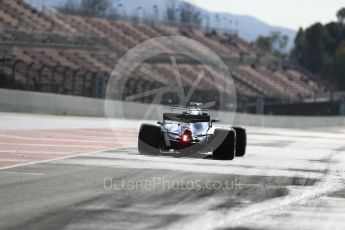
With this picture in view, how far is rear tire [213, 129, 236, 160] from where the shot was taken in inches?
650

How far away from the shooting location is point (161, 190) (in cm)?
1127

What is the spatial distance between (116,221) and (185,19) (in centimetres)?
14042

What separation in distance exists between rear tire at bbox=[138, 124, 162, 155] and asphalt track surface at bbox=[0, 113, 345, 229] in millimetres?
270

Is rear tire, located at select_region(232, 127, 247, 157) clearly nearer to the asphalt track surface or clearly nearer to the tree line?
the asphalt track surface

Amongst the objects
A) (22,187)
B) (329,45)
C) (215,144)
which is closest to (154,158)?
(215,144)

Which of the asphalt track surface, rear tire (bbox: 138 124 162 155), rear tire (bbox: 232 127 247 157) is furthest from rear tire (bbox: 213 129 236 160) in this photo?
rear tire (bbox: 232 127 247 157)

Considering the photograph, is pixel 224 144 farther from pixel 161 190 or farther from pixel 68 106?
pixel 68 106

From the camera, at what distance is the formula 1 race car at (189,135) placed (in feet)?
53.4

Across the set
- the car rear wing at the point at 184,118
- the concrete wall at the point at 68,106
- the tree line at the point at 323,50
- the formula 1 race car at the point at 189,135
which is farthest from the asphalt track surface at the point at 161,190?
the tree line at the point at 323,50

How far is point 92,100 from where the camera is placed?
4394 centimetres

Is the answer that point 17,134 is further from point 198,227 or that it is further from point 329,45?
point 329,45

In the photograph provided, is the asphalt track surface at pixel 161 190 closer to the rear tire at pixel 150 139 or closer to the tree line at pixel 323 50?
the rear tire at pixel 150 139

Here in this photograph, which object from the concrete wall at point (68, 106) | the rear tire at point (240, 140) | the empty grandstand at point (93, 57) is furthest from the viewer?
the empty grandstand at point (93, 57)

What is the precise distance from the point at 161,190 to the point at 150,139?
5557 millimetres
